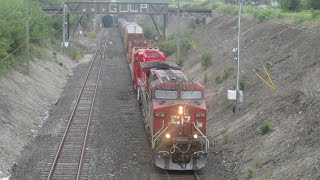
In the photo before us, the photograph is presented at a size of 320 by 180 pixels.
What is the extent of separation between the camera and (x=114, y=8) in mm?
56250

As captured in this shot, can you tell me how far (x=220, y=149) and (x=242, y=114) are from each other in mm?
3149

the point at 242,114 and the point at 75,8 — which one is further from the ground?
the point at 75,8

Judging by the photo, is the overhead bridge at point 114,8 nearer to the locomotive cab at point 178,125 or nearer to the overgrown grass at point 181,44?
the overgrown grass at point 181,44

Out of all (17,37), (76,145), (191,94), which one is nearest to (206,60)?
(17,37)

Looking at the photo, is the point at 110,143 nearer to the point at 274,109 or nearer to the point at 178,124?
the point at 178,124

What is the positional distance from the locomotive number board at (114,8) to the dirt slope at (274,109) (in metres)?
23.0

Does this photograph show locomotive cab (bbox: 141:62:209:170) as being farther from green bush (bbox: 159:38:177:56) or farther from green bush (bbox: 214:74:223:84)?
green bush (bbox: 159:38:177:56)

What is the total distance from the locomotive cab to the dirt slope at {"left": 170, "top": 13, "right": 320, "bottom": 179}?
1986mm

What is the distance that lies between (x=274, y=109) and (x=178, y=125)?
5.27 m

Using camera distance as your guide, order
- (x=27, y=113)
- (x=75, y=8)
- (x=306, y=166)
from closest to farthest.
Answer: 1. (x=306, y=166)
2. (x=27, y=113)
3. (x=75, y=8)

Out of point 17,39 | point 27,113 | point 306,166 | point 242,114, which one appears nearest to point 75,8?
point 17,39

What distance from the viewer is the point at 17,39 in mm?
34469

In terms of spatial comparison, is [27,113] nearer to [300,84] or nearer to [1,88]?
[1,88]

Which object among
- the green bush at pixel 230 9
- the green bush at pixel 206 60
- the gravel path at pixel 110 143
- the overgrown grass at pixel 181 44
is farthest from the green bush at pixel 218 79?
the green bush at pixel 230 9
